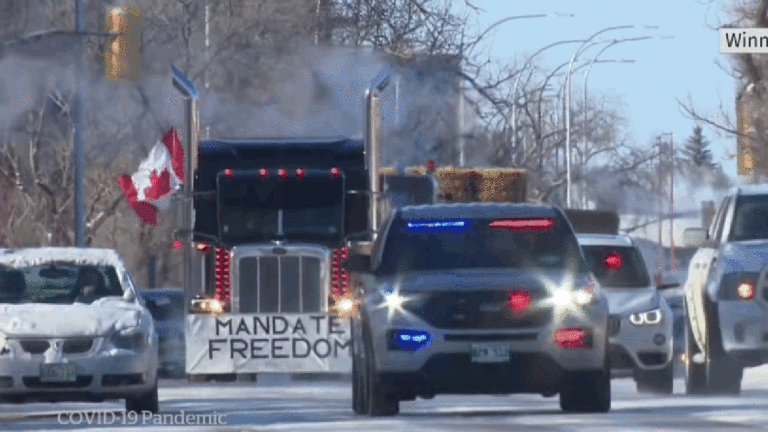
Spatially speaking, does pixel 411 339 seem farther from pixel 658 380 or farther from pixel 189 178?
pixel 189 178

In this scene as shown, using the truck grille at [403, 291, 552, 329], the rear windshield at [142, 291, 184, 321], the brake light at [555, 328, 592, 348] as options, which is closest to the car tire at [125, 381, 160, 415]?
the truck grille at [403, 291, 552, 329]

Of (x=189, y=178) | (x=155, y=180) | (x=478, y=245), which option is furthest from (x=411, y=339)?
(x=155, y=180)

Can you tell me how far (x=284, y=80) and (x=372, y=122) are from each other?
44.7 ft

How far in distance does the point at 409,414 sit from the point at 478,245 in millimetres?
1514

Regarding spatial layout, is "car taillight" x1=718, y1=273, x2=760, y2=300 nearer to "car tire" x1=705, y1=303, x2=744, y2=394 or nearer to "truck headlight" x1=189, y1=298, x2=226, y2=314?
"car tire" x1=705, y1=303, x2=744, y2=394

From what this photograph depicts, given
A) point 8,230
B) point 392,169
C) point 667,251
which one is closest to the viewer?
point 392,169

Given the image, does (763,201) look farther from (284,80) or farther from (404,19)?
(404,19)

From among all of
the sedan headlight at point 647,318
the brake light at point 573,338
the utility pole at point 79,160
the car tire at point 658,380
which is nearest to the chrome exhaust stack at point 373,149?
the sedan headlight at point 647,318

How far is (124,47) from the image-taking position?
34438mm

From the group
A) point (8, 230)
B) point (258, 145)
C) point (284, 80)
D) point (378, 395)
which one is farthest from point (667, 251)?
point (378, 395)

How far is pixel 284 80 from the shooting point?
41.8 meters

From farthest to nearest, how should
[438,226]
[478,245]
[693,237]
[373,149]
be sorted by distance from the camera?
1. [373,149]
2. [693,237]
3. [438,226]
4. [478,245]

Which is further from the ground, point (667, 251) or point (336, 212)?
point (336, 212)

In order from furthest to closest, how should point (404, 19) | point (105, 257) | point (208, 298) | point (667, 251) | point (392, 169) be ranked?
point (667, 251)
point (404, 19)
point (392, 169)
point (208, 298)
point (105, 257)
